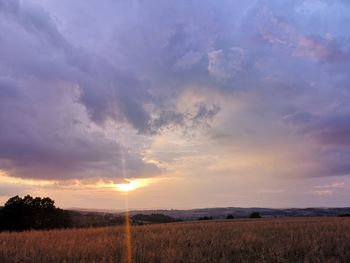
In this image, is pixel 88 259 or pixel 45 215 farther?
pixel 45 215

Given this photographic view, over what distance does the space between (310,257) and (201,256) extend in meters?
3.23

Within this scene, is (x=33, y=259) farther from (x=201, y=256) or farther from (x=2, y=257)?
(x=201, y=256)

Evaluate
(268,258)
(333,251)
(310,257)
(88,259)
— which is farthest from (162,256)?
(333,251)

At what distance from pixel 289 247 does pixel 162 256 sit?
4704mm

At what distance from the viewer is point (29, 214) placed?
4016cm

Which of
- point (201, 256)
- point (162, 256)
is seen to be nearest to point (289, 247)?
point (201, 256)

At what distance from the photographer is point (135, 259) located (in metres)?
12.3

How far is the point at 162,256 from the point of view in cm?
1231

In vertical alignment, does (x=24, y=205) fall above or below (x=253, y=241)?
above

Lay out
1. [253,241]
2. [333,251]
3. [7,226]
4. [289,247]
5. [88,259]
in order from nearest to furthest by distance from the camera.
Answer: [88,259] < [333,251] < [289,247] < [253,241] < [7,226]

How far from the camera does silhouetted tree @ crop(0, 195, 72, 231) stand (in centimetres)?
3969

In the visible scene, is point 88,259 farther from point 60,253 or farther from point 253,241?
point 253,241

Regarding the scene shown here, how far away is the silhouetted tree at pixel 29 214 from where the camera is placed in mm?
39688

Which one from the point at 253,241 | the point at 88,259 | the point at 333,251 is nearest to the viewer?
the point at 88,259
